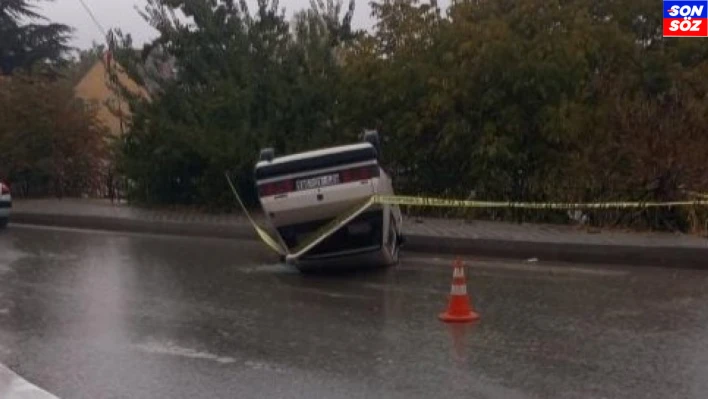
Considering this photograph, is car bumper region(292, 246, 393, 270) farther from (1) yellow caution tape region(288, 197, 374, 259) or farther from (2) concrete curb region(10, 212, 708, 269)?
(2) concrete curb region(10, 212, 708, 269)

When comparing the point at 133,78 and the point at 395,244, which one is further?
the point at 133,78

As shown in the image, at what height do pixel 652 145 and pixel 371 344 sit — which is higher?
pixel 652 145

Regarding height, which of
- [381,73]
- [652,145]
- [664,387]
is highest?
[381,73]

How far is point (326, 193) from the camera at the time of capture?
14.5m

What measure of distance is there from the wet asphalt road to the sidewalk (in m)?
0.59

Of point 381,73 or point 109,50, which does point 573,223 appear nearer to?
point 381,73

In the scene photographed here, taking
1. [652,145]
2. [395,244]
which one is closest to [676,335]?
[395,244]

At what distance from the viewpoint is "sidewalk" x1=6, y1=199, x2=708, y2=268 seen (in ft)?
50.4

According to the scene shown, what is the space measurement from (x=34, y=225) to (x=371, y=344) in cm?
1450

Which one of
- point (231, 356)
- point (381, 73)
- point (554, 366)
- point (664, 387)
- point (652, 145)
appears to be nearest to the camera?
point (664, 387)

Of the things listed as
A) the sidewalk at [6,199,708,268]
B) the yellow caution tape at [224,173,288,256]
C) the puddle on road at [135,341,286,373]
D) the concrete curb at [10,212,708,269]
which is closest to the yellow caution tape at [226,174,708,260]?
the yellow caution tape at [224,173,288,256]

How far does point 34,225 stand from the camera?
23.7 m

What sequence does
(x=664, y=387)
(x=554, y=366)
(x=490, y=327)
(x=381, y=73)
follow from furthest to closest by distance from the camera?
(x=381, y=73) → (x=490, y=327) → (x=554, y=366) → (x=664, y=387)

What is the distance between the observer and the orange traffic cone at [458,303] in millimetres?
11344
